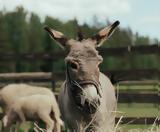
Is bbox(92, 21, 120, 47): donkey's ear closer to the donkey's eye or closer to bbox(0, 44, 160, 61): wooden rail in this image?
the donkey's eye

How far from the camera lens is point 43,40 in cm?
6506

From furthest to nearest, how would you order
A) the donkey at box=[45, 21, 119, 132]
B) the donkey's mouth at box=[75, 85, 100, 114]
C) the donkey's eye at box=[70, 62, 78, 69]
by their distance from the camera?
the donkey's eye at box=[70, 62, 78, 69]
the donkey at box=[45, 21, 119, 132]
the donkey's mouth at box=[75, 85, 100, 114]

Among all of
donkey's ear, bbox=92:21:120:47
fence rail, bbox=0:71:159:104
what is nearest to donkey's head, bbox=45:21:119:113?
donkey's ear, bbox=92:21:120:47

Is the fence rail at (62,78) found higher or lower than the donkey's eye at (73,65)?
lower

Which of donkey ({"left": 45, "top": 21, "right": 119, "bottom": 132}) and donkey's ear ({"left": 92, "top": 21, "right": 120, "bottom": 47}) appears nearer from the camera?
Answer: donkey ({"left": 45, "top": 21, "right": 119, "bottom": 132})

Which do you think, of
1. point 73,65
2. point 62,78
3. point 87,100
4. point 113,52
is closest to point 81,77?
point 73,65

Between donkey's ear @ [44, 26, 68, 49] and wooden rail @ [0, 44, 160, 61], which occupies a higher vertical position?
donkey's ear @ [44, 26, 68, 49]

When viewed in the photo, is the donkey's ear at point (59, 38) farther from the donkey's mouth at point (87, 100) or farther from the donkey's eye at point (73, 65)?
the donkey's mouth at point (87, 100)

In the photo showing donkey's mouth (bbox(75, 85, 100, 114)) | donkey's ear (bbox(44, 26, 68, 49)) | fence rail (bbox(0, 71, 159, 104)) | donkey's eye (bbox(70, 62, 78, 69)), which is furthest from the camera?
fence rail (bbox(0, 71, 159, 104))

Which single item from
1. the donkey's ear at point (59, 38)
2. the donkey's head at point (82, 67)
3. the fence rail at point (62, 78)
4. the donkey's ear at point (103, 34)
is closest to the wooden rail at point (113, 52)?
the fence rail at point (62, 78)

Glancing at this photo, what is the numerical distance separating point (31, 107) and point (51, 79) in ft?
3.01

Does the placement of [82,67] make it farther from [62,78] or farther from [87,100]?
[62,78]

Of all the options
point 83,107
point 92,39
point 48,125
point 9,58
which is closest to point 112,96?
point 92,39

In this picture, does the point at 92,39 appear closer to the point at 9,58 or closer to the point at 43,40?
the point at 9,58
